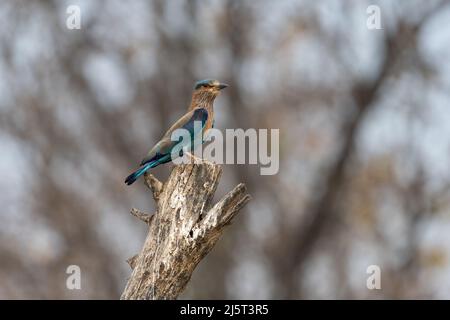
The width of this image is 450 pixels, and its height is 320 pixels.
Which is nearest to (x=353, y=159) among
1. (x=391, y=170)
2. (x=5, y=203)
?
(x=391, y=170)

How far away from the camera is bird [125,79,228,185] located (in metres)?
9.47

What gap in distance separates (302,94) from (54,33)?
5994 mm

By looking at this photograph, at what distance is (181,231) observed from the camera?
8719mm

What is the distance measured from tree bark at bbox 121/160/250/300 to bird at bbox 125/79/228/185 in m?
0.46

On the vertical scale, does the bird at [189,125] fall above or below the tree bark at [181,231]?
above

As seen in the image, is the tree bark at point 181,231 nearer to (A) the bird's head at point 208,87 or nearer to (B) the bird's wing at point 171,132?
(B) the bird's wing at point 171,132

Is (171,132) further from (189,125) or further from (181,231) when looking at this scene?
(181,231)

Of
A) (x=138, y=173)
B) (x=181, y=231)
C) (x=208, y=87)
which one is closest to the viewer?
(x=181, y=231)

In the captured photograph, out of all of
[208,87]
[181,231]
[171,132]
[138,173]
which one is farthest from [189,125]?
[181,231]

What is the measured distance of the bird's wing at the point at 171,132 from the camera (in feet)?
31.4

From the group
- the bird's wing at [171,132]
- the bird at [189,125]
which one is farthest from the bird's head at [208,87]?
the bird's wing at [171,132]

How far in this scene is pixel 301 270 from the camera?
2544 cm

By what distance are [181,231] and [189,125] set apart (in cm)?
179

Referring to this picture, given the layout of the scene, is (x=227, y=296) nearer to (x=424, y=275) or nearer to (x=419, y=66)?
(x=424, y=275)
